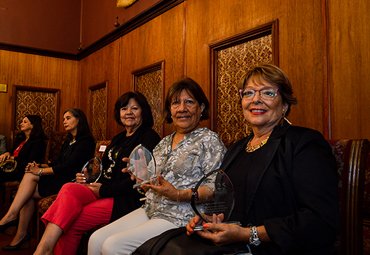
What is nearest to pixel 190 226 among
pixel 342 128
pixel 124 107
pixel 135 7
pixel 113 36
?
pixel 342 128

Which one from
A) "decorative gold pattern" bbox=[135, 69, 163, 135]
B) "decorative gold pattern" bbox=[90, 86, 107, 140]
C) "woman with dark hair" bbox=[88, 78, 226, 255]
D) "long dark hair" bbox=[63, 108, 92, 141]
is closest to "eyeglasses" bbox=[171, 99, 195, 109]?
"woman with dark hair" bbox=[88, 78, 226, 255]

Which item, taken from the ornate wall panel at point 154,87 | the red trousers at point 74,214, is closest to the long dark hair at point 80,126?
the ornate wall panel at point 154,87

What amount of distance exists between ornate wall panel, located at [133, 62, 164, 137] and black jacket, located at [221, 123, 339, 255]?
2.67 meters

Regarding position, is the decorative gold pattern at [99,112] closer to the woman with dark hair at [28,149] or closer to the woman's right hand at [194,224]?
the woman with dark hair at [28,149]

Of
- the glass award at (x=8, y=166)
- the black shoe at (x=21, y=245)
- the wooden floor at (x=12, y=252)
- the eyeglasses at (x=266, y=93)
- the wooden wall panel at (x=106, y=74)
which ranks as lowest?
the wooden floor at (x=12, y=252)

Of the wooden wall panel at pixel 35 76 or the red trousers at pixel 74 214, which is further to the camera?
the wooden wall panel at pixel 35 76

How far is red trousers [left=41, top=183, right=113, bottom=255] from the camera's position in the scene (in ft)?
6.75

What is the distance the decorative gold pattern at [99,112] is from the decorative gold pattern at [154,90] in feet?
3.96

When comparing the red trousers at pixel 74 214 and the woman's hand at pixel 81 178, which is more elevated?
the woman's hand at pixel 81 178

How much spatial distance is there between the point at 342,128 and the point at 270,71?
100cm

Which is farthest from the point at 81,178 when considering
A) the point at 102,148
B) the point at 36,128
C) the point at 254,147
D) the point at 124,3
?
the point at 124,3

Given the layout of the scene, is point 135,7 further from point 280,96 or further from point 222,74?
point 280,96

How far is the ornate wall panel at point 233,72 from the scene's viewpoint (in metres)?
2.76

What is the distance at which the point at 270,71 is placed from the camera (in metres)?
1.45
